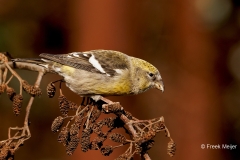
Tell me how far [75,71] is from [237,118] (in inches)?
165

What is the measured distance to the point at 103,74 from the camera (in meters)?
2.68

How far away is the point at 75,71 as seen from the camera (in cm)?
269

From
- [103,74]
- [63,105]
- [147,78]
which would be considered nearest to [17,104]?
[63,105]

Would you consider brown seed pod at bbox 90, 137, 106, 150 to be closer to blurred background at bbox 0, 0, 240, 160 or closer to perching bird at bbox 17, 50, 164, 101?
perching bird at bbox 17, 50, 164, 101

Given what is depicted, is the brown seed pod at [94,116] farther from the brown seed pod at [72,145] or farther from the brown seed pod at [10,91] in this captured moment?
the brown seed pod at [10,91]

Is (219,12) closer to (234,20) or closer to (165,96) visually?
(234,20)

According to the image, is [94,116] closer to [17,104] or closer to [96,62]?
[17,104]

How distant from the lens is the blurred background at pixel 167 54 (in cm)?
528

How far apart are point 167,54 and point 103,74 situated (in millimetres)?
3437

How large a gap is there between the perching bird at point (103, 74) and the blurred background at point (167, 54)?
2.00 metres

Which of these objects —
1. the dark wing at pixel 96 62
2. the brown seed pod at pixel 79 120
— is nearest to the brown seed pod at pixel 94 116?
the brown seed pod at pixel 79 120

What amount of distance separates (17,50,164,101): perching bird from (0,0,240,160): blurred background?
6.55 feet

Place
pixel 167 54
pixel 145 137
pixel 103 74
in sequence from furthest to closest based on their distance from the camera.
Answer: pixel 167 54
pixel 103 74
pixel 145 137

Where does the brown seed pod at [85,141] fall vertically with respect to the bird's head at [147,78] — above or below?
below
